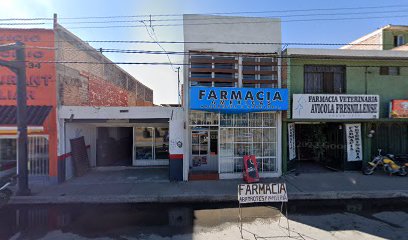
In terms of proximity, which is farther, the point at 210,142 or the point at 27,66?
the point at 210,142

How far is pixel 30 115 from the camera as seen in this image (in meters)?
9.37

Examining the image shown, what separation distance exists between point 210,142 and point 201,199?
3.32 m

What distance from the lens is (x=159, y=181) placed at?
1008 cm

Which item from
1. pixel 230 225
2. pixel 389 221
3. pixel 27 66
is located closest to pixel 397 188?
pixel 389 221

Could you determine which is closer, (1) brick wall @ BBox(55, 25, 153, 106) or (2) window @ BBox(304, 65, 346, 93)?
(1) brick wall @ BBox(55, 25, 153, 106)

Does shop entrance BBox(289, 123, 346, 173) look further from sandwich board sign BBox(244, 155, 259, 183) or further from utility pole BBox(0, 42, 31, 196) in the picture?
utility pole BBox(0, 42, 31, 196)

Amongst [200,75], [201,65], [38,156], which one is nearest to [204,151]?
[200,75]

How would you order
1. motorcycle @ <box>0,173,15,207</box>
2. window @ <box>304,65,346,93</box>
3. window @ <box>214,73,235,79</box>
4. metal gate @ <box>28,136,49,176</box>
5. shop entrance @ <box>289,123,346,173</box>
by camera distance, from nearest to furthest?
motorcycle @ <box>0,173,15,207</box>
metal gate @ <box>28,136,49,176</box>
window @ <box>214,73,235,79</box>
window @ <box>304,65,346,93</box>
shop entrance @ <box>289,123,346,173</box>

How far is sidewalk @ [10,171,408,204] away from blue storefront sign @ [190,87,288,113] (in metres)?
3.00

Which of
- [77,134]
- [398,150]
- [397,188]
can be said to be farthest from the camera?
[398,150]

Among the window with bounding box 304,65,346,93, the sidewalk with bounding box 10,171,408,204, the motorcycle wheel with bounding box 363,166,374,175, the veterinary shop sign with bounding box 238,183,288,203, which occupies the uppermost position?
the window with bounding box 304,65,346,93

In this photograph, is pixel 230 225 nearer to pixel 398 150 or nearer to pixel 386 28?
pixel 398 150

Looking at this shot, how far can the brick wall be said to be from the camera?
10.1 meters

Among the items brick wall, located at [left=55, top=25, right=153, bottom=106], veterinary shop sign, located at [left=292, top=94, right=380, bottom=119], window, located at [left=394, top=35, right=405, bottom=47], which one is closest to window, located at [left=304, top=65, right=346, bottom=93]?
veterinary shop sign, located at [left=292, top=94, right=380, bottom=119]
